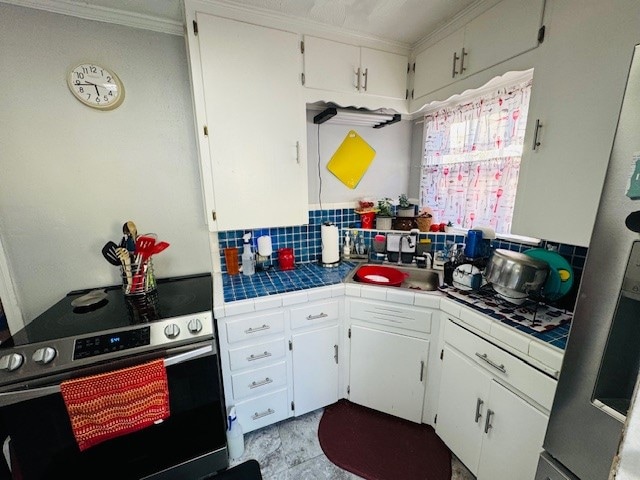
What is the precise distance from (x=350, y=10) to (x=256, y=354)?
196cm

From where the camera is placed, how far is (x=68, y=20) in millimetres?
1350

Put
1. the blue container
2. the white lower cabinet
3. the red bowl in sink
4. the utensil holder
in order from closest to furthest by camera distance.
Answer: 1. the white lower cabinet
2. the utensil holder
3. the blue container
4. the red bowl in sink

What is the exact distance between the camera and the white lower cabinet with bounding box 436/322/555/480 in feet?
3.43

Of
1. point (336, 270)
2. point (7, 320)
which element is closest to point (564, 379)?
Result: point (336, 270)

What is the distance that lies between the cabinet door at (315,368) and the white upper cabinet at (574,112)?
1224 mm

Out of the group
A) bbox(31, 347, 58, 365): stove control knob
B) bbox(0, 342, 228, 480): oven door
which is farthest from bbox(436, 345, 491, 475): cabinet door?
bbox(31, 347, 58, 365): stove control knob

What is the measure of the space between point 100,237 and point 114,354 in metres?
0.85

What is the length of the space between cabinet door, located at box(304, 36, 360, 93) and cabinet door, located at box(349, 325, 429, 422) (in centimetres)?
153

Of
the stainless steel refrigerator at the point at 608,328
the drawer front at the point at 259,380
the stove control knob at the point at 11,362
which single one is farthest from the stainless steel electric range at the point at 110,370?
the stainless steel refrigerator at the point at 608,328

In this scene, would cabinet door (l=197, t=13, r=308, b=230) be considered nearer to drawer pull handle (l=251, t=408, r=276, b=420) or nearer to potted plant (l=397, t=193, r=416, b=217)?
potted plant (l=397, t=193, r=416, b=217)

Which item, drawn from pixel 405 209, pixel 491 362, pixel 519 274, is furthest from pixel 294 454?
pixel 405 209

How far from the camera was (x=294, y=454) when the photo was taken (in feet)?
4.87

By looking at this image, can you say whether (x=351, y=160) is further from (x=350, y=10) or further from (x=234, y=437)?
(x=234, y=437)

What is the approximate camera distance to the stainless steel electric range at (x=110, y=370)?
0.99 m
